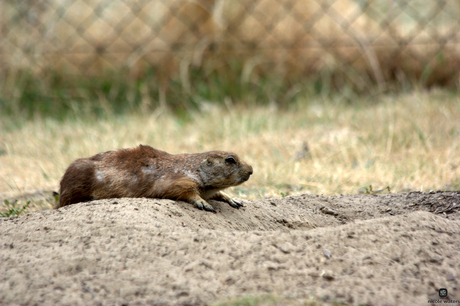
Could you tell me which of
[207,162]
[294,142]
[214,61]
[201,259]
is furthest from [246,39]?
[201,259]

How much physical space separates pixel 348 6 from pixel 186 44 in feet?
9.47

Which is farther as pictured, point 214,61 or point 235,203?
point 214,61

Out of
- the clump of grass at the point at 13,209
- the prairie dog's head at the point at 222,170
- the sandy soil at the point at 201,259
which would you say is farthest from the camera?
the clump of grass at the point at 13,209

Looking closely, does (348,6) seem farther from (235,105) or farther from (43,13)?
(43,13)

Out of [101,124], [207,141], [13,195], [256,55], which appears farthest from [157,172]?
[256,55]

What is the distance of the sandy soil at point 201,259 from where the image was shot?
189cm

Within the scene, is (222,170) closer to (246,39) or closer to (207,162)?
(207,162)

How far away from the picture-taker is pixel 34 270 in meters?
2.07

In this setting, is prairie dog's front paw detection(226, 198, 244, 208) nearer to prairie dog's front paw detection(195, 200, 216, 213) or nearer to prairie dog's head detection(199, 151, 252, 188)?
prairie dog's head detection(199, 151, 252, 188)

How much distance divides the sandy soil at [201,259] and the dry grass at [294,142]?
1430 mm

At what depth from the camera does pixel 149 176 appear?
308cm

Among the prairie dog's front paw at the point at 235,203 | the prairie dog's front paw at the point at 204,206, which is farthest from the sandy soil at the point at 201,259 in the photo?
the prairie dog's front paw at the point at 235,203

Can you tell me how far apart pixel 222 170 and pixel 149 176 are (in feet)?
1.62

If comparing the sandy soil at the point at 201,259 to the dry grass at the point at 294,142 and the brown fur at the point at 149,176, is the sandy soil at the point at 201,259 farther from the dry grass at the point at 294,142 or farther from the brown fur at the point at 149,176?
the dry grass at the point at 294,142
